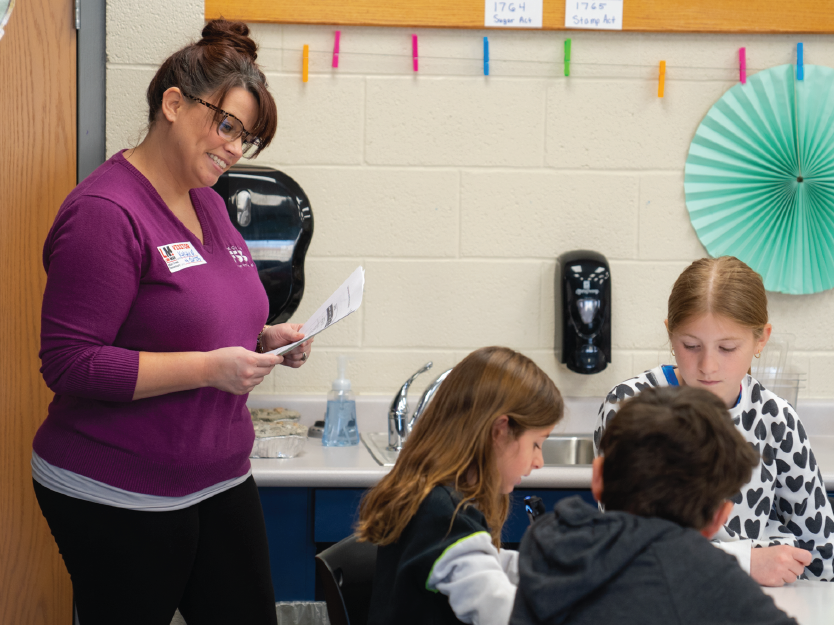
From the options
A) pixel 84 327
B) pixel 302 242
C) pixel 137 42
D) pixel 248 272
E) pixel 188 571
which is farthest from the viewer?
pixel 137 42

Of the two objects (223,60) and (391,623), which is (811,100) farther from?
(391,623)

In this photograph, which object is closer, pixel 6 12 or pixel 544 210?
pixel 6 12

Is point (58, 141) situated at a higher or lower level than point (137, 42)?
lower

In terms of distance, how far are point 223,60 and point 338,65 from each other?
961 mm

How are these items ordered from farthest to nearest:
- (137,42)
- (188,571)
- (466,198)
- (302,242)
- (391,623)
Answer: (466,198) < (137,42) < (302,242) < (188,571) < (391,623)

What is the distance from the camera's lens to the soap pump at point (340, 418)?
81.7 inches

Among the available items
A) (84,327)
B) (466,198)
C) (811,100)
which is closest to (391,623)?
(84,327)

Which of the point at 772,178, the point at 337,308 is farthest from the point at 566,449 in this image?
the point at 337,308

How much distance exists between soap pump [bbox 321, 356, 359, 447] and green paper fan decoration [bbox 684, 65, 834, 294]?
1.11 m

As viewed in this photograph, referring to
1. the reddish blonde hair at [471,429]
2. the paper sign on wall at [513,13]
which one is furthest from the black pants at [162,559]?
the paper sign on wall at [513,13]

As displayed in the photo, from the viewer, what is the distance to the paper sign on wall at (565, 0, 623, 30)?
7.34 feet

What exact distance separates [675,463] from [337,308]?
666mm

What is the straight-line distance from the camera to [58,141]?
2.06 metres

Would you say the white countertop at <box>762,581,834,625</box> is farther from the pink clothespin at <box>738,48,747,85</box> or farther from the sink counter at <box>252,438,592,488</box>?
the pink clothespin at <box>738,48,747,85</box>
